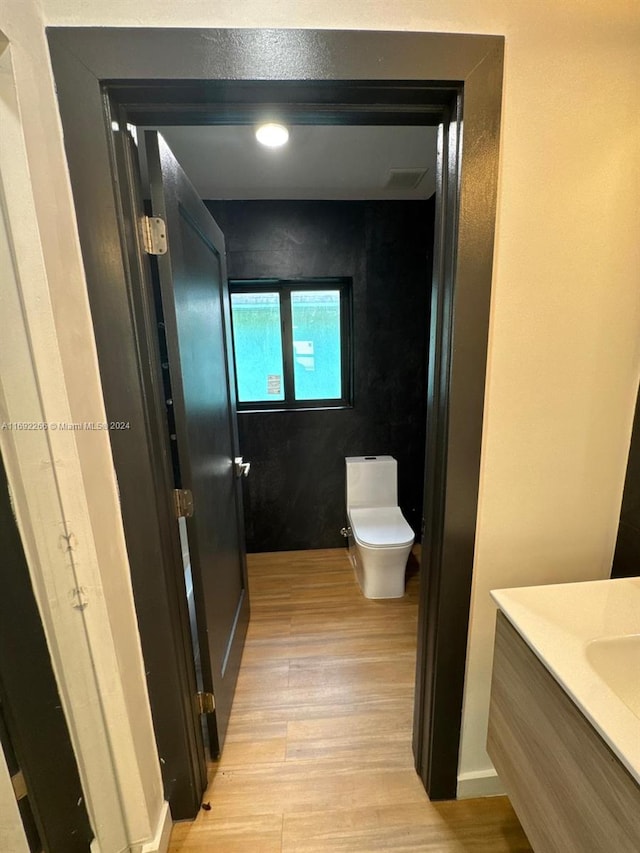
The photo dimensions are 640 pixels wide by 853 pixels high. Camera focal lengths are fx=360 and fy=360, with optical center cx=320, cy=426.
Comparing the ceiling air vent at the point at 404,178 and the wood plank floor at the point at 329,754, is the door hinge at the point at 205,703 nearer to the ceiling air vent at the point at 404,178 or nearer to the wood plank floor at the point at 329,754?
the wood plank floor at the point at 329,754

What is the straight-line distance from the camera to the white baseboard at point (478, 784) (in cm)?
122

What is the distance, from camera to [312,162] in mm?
1875

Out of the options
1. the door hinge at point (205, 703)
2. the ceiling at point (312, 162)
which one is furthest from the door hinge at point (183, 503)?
the ceiling at point (312, 162)

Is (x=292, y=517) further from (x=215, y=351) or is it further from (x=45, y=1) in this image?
(x=45, y=1)

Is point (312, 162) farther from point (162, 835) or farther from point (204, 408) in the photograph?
point (162, 835)

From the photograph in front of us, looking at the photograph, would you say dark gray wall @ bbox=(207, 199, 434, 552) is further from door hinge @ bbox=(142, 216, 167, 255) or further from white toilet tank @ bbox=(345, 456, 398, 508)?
door hinge @ bbox=(142, 216, 167, 255)

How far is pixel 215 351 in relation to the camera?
1498 millimetres

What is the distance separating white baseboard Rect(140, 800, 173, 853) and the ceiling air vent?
9.40 ft

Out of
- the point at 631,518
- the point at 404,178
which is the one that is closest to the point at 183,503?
the point at 631,518

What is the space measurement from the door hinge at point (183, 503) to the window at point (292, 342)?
1.55 m

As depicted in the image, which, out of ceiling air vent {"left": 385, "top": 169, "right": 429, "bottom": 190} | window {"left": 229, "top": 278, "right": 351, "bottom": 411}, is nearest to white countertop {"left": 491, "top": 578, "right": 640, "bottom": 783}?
window {"left": 229, "top": 278, "right": 351, "bottom": 411}

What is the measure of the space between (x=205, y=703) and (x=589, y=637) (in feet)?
3.95

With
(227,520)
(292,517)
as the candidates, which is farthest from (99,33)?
(292,517)

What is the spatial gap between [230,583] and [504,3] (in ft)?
6.68
